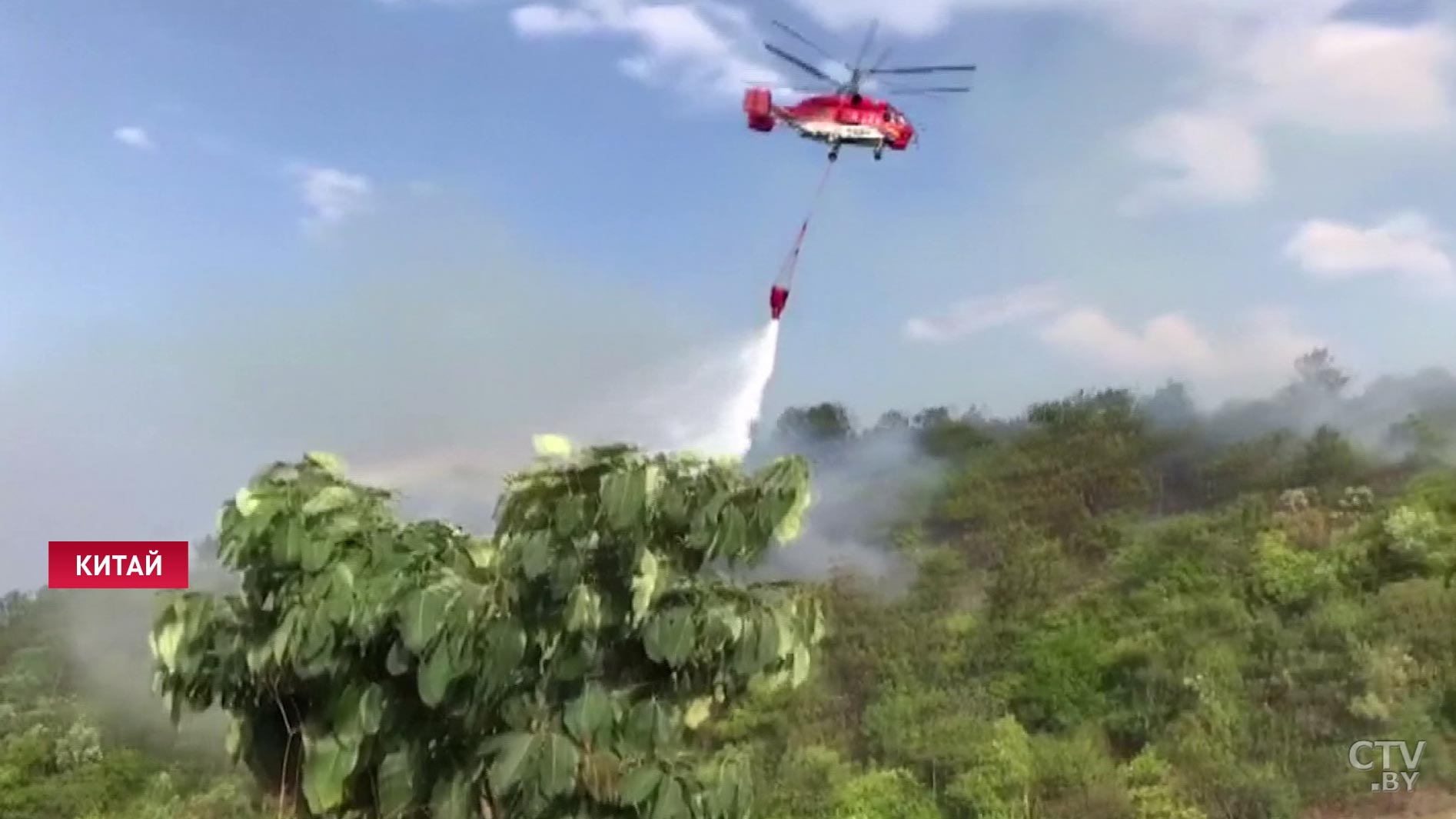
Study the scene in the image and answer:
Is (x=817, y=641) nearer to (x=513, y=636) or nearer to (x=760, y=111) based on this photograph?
(x=513, y=636)

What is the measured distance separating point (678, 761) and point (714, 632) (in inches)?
13.2

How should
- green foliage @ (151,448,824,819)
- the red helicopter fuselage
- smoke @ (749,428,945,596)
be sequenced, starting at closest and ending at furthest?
green foliage @ (151,448,824,819) < the red helicopter fuselage < smoke @ (749,428,945,596)

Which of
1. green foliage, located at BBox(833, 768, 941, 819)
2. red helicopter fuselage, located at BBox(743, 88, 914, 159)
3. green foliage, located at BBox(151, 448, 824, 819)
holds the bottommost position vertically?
green foliage, located at BBox(833, 768, 941, 819)

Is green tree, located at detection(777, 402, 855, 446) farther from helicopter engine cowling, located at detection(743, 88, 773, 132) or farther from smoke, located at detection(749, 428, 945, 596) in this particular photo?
helicopter engine cowling, located at detection(743, 88, 773, 132)

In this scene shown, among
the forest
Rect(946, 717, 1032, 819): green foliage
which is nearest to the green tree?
the forest

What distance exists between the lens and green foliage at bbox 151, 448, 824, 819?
3.18 meters

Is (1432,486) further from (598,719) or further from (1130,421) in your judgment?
(598,719)

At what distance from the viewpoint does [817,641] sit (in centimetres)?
362

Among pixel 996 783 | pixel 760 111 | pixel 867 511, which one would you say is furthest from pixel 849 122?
pixel 867 511

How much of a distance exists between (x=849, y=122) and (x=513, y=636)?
374 inches

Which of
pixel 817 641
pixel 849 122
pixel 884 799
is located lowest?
pixel 884 799

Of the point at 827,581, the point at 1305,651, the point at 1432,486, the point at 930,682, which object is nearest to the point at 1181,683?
the point at 1305,651

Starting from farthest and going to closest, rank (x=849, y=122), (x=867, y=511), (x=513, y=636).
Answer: (x=867, y=511), (x=849, y=122), (x=513, y=636)

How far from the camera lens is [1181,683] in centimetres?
1595
